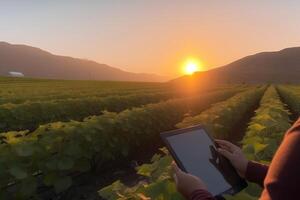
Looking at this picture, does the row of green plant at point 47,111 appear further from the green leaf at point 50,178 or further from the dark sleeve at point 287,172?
the dark sleeve at point 287,172

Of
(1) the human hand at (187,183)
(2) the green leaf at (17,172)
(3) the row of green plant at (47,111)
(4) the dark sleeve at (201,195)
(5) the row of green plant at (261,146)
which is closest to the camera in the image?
(4) the dark sleeve at (201,195)

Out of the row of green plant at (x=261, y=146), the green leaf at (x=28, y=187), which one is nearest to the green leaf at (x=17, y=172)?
the green leaf at (x=28, y=187)

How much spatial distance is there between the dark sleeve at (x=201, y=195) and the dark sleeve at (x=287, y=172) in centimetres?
52

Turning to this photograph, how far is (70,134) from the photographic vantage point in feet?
26.3

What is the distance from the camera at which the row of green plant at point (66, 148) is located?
265 inches

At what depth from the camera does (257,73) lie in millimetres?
167625

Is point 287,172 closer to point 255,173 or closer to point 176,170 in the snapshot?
point 176,170

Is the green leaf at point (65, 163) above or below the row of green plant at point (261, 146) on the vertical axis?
below

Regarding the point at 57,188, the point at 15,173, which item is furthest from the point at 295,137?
the point at 57,188

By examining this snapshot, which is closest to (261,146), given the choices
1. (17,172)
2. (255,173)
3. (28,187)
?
(255,173)

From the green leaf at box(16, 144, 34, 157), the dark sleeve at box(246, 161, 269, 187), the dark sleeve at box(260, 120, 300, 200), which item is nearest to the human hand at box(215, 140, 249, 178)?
the dark sleeve at box(246, 161, 269, 187)

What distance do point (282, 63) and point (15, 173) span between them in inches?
7688

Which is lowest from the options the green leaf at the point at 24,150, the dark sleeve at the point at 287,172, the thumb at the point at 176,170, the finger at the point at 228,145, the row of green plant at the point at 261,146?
the green leaf at the point at 24,150

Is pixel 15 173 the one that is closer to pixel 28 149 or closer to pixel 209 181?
pixel 28 149
